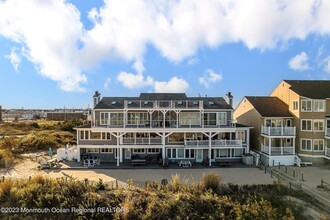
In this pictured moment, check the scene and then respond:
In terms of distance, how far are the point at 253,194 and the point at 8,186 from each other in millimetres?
13204

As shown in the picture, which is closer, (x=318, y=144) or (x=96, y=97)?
(x=318, y=144)

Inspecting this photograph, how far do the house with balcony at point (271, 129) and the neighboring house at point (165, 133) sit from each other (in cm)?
189

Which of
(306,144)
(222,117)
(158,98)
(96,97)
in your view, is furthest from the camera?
(158,98)

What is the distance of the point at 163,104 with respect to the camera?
28.5 m

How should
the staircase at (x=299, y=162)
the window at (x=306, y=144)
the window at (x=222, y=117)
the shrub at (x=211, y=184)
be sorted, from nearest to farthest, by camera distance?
1. the shrub at (x=211, y=184)
2. the staircase at (x=299, y=162)
3. the window at (x=306, y=144)
4. the window at (x=222, y=117)

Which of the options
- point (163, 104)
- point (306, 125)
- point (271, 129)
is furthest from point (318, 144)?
point (163, 104)

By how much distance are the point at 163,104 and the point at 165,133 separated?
9.35 feet

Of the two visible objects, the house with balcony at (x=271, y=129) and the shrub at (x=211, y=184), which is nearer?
the shrub at (x=211, y=184)

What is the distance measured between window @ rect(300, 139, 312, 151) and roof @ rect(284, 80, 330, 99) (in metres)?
4.31

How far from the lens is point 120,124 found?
2888cm

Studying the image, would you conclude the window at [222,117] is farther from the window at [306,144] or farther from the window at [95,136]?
the window at [95,136]

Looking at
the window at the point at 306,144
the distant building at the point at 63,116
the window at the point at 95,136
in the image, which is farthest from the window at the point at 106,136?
the distant building at the point at 63,116

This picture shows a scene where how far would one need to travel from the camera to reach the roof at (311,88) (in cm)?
2859

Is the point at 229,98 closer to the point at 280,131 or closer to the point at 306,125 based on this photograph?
the point at 280,131
